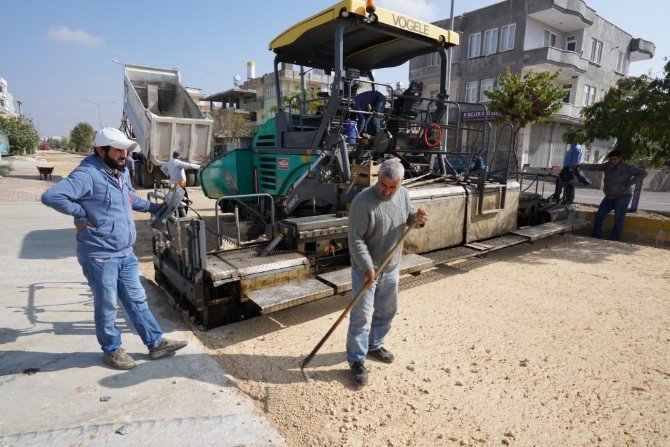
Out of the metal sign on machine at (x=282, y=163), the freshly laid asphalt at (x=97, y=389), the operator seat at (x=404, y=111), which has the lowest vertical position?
the freshly laid asphalt at (x=97, y=389)

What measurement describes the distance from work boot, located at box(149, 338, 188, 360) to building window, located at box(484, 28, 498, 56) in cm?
2676

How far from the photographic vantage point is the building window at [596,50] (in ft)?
87.5

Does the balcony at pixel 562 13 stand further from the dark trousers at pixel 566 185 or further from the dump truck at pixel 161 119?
the dump truck at pixel 161 119

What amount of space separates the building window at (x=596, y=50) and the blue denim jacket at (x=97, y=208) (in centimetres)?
3160

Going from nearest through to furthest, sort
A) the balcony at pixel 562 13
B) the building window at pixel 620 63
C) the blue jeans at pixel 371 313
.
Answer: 1. the blue jeans at pixel 371 313
2. the balcony at pixel 562 13
3. the building window at pixel 620 63

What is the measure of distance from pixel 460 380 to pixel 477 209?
9.99 ft

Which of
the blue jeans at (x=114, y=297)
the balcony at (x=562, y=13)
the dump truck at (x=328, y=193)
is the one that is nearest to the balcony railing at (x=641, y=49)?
the balcony at (x=562, y=13)

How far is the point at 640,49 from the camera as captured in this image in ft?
98.7

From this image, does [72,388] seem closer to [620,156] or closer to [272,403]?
[272,403]

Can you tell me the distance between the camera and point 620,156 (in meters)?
7.34

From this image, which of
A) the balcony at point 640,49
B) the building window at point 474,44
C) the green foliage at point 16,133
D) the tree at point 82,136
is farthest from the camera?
the tree at point 82,136

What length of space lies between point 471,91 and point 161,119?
69.9 ft

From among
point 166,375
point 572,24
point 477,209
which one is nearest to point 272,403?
point 166,375

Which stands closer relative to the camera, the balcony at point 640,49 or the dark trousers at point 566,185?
the dark trousers at point 566,185
